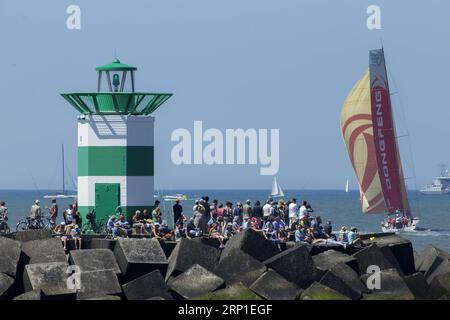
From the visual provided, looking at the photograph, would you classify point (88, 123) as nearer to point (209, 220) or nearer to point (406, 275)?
point (209, 220)

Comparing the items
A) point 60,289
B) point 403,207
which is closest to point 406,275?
point 60,289

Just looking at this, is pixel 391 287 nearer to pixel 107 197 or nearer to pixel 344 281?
pixel 344 281

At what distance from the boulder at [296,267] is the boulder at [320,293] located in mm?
1475

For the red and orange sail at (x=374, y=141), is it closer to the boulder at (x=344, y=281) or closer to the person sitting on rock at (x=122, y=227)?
the person sitting on rock at (x=122, y=227)

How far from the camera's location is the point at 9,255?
27.9 meters

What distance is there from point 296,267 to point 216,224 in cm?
440

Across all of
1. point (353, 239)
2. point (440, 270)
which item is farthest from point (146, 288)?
point (440, 270)

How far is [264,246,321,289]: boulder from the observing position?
28141 mm

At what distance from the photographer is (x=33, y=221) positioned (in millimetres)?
33469

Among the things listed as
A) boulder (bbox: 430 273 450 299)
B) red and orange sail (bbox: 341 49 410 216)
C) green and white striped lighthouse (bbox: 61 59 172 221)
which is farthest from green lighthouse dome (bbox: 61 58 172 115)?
red and orange sail (bbox: 341 49 410 216)

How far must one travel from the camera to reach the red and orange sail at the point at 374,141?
6819 cm

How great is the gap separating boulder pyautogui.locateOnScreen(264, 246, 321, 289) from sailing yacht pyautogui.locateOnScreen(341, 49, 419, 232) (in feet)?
131

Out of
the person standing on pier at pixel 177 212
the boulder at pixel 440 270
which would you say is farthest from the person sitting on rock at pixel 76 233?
the boulder at pixel 440 270
